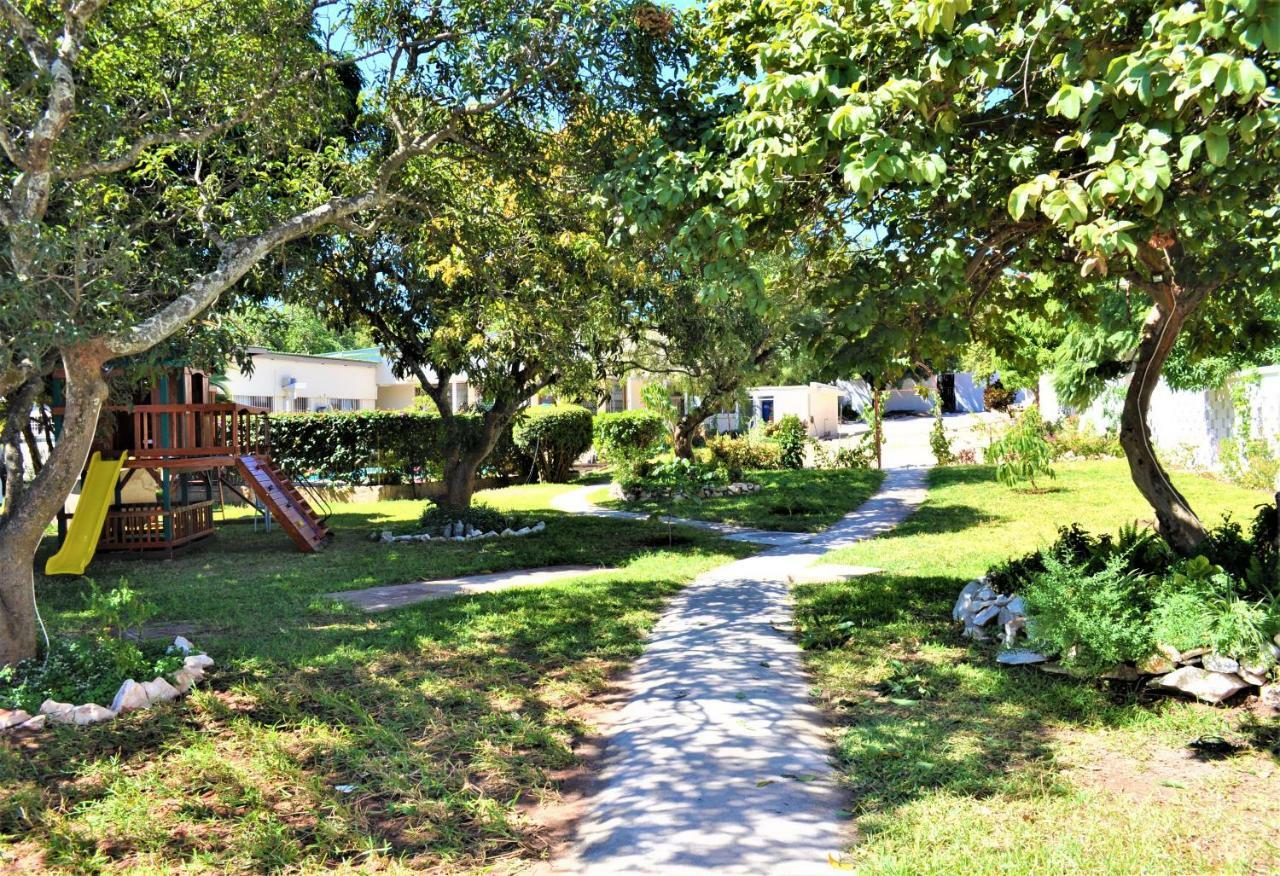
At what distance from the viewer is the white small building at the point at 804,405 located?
123ft

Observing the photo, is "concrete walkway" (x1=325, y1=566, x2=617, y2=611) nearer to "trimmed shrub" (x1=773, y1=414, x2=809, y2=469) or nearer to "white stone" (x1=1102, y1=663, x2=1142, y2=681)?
"white stone" (x1=1102, y1=663, x2=1142, y2=681)

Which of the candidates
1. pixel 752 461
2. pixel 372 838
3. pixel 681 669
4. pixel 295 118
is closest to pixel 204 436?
pixel 295 118

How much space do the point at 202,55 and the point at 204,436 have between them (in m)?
6.84

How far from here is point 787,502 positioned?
16406 mm

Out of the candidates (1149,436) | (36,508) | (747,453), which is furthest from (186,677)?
(747,453)

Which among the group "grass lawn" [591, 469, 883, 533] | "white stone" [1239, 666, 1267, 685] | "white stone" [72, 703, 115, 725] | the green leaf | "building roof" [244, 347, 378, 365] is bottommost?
"white stone" [72, 703, 115, 725]

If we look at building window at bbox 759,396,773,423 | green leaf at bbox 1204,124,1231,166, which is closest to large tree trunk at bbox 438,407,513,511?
green leaf at bbox 1204,124,1231,166

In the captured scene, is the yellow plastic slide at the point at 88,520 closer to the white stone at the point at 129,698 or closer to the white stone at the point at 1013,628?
the white stone at the point at 129,698

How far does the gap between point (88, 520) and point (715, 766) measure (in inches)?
408

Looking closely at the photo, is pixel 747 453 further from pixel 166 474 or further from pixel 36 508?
pixel 36 508

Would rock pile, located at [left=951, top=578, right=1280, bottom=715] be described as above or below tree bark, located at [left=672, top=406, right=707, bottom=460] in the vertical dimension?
below

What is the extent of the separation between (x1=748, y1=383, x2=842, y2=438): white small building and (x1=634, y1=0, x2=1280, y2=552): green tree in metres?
28.5

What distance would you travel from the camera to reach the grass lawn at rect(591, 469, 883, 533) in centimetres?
1480

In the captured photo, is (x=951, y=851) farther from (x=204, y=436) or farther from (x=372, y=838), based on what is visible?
(x=204, y=436)
